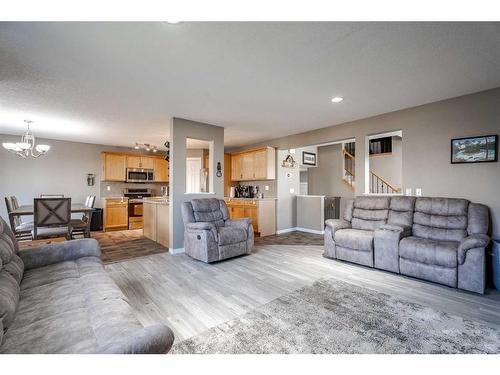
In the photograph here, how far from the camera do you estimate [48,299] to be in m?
1.53

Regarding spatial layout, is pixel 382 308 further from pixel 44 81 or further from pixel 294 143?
pixel 44 81

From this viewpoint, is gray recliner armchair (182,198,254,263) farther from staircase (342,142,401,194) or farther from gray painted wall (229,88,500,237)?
staircase (342,142,401,194)

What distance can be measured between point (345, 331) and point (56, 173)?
7.52m

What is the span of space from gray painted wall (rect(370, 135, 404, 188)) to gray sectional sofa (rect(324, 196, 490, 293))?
3.91m

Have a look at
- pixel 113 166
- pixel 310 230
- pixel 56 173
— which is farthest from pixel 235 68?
pixel 56 173

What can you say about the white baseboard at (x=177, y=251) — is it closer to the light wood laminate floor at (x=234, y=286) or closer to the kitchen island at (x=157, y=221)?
the light wood laminate floor at (x=234, y=286)

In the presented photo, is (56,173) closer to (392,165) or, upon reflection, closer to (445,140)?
(445,140)

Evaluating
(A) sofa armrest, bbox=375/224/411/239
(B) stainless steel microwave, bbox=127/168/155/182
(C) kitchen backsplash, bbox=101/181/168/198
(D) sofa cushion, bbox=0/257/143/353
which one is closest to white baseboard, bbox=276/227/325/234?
(A) sofa armrest, bbox=375/224/411/239

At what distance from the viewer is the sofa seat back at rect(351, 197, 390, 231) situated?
12.2 feet

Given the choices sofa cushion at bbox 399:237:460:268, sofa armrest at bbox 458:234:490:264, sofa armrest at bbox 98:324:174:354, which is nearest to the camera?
sofa armrest at bbox 98:324:174:354

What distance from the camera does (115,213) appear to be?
6523mm

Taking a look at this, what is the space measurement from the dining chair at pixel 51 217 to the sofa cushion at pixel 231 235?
2.54m

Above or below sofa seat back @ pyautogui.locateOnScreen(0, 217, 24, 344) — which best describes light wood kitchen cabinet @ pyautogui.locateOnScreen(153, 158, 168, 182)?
above

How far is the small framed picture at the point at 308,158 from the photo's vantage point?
688 centimetres
